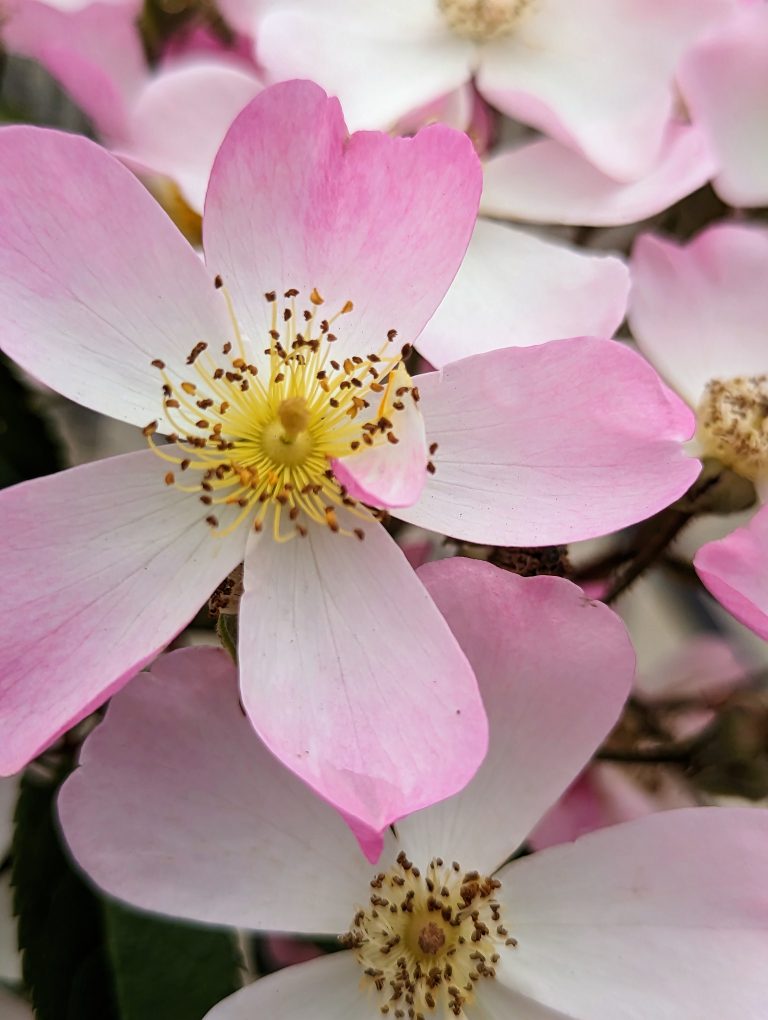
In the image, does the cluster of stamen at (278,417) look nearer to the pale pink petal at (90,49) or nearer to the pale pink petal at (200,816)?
the pale pink petal at (200,816)

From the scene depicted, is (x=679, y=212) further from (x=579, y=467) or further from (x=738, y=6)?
(x=579, y=467)

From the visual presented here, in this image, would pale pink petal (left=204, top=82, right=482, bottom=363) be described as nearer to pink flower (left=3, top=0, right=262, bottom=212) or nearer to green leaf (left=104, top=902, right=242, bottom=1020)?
pink flower (left=3, top=0, right=262, bottom=212)

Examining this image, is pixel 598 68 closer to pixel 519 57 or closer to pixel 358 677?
pixel 519 57

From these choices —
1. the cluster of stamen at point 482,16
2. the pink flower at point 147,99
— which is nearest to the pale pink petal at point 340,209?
the pink flower at point 147,99

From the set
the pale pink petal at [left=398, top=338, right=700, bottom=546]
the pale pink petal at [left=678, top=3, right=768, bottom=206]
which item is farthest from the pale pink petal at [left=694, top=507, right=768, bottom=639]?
the pale pink petal at [left=678, top=3, right=768, bottom=206]

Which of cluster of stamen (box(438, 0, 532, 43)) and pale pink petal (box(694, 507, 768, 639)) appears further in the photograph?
cluster of stamen (box(438, 0, 532, 43))

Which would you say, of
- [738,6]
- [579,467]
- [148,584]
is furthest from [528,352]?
[738,6]
